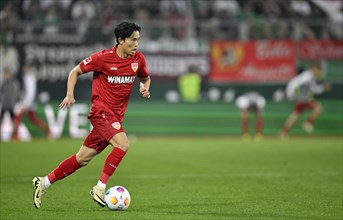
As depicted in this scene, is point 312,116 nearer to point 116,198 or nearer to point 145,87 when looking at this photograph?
point 145,87

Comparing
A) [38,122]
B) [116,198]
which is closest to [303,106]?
[38,122]

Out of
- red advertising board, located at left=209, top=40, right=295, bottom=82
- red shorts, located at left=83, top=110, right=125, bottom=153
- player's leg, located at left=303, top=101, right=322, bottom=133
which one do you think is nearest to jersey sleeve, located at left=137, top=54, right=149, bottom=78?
red shorts, located at left=83, top=110, right=125, bottom=153

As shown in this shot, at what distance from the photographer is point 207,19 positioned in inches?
1000

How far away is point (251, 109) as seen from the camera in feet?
80.5

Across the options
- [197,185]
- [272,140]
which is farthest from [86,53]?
[197,185]

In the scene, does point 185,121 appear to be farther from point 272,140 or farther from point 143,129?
point 272,140

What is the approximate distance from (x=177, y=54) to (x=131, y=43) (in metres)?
15.5

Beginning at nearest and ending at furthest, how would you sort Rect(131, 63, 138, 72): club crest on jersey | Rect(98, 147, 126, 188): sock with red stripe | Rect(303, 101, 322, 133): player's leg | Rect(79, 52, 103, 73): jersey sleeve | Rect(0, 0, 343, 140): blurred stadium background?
Rect(98, 147, 126, 188): sock with red stripe < Rect(79, 52, 103, 73): jersey sleeve < Rect(131, 63, 138, 72): club crest on jersey < Rect(0, 0, 343, 140): blurred stadium background < Rect(303, 101, 322, 133): player's leg

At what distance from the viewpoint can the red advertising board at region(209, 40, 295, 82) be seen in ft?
81.8

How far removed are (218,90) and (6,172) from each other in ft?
41.1

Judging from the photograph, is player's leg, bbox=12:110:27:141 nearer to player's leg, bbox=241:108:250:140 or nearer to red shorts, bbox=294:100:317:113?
player's leg, bbox=241:108:250:140

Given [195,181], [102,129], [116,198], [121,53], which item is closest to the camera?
[116,198]

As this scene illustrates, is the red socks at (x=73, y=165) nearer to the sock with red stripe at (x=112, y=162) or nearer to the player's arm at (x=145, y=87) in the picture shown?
the sock with red stripe at (x=112, y=162)

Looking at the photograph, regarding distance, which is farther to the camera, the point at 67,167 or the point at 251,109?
the point at 251,109
